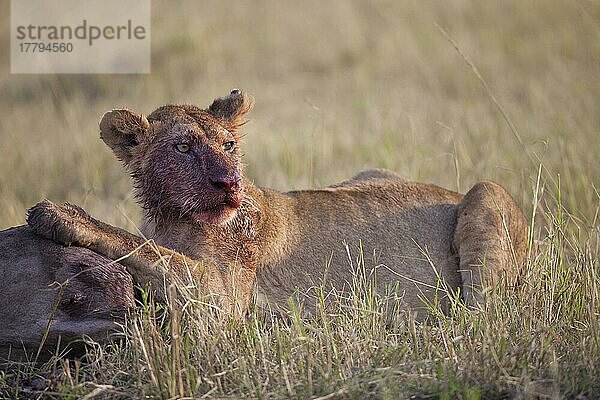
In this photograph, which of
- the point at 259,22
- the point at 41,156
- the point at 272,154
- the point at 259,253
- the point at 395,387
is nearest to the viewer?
the point at 395,387

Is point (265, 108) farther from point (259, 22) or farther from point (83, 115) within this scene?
point (259, 22)

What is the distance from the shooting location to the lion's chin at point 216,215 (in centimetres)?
556

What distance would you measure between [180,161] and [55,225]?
874 mm

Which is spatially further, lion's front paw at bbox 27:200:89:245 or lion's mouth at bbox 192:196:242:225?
lion's mouth at bbox 192:196:242:225

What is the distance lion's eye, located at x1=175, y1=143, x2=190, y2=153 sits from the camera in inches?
220

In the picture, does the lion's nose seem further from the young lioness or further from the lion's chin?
the lion's chin

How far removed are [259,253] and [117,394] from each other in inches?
61.5

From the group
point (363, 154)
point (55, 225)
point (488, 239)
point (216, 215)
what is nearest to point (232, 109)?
point (216, 215)

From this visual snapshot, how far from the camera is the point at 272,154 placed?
10586mm

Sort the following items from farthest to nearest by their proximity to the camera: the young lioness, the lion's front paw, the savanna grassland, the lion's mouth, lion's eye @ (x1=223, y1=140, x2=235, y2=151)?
lion's eye @ (x1=223, y1=140, x2=235, y2=151)
the lion's mouth
the young lioness
the lion's front paw
the savanna grassland

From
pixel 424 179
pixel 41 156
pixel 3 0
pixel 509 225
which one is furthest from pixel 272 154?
pixel 3 0

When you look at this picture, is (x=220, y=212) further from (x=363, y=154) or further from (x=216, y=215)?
(x=363, y=154)

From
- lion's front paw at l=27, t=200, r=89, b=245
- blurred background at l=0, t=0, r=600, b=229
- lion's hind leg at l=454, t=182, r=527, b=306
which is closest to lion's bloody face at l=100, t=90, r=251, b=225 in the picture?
lion's front paw at l=27, t=200, r=89, b=245

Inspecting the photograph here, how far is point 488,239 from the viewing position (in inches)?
245
